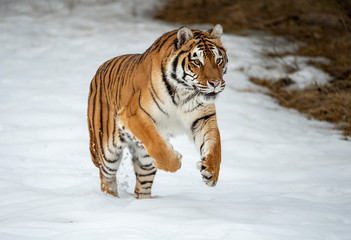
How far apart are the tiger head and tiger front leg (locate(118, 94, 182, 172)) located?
1.08 ft

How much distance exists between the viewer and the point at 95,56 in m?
8.65

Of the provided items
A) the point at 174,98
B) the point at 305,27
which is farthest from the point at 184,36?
the point at 305,27

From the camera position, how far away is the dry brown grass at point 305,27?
22.3 ft

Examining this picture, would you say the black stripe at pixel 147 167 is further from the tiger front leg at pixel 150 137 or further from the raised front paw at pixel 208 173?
the raised front paw at pixel 208 173

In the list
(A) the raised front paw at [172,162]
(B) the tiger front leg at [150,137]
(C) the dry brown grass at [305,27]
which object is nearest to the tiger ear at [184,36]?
(B) the tiger front leg at [150,137]

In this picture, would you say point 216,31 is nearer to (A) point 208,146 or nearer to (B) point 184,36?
(B) point 184,36

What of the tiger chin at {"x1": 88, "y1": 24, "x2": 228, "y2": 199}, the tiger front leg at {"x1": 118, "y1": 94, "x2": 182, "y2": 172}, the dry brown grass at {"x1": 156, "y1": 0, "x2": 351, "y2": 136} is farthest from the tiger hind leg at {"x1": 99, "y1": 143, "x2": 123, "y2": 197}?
the dry brown grass at {"x1": 156, "y1": 0, "x2": 351, "y2": 136}

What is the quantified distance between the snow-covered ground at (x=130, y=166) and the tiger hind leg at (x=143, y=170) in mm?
210

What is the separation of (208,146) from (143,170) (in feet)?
3.26

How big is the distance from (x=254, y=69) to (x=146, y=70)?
198 inches

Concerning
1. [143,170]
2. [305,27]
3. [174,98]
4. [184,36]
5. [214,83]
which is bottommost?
[305,27]

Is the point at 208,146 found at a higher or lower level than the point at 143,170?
higher

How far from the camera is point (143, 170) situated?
3.99 metres

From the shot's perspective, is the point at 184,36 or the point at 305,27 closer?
the point at 184,36
